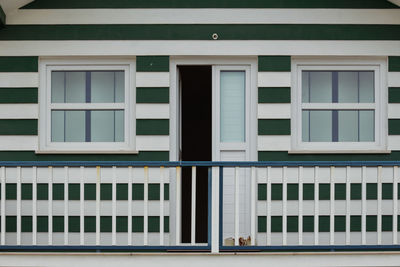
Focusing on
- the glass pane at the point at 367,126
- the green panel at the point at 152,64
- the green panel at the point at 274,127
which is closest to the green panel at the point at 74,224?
the green panel at the point at 152,64

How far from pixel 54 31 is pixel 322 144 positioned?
3.57m

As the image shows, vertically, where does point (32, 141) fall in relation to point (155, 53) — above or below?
below

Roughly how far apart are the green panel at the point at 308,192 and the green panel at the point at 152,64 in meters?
2.21

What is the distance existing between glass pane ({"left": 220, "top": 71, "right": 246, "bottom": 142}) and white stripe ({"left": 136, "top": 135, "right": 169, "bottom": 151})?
0.71m

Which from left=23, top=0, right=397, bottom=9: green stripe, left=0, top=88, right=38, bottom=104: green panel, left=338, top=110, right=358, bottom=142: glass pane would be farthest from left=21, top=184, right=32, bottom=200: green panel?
left=338, top=110, right=358, bottom=142: glass pane

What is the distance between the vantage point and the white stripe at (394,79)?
7141mm

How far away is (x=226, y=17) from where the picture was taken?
723 centimetres

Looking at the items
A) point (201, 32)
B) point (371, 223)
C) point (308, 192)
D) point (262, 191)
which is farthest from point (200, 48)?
point (371, 223)

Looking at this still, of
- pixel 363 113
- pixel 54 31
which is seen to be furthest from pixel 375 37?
pixel 54 31

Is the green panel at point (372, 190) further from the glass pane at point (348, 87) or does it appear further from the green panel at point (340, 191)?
the glass pane at point (348, 87)

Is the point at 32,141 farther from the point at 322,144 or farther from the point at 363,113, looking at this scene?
the point at 363,113

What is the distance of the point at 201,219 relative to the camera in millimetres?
10336

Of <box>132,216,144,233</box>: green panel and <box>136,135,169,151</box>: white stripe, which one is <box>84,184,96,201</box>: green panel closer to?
<box>132,216,144,233</box>: green panel

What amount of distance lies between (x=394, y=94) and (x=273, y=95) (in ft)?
4.80
